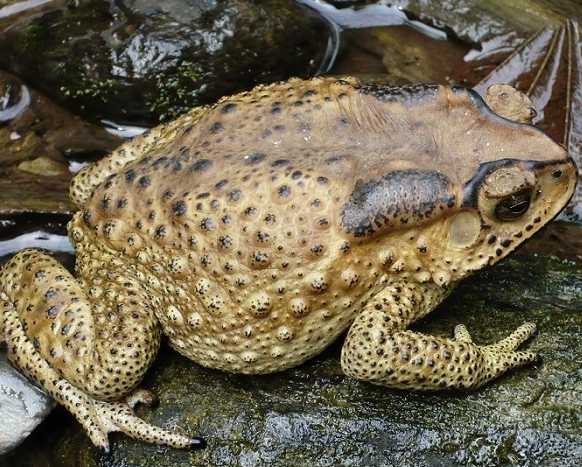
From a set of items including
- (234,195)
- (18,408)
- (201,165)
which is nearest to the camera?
(234,195)

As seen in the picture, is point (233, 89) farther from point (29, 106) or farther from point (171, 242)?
point (171, 242)

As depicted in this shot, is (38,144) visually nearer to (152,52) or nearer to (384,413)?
(152,52)

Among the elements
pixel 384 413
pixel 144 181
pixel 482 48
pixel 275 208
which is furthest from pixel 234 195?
pixel 482 48

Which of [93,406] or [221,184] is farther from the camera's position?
[93,406]

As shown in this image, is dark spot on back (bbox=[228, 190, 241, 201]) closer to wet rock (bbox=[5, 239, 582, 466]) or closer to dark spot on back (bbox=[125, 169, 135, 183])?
dark spot on back (bbox=[125, 169, 135, 183])

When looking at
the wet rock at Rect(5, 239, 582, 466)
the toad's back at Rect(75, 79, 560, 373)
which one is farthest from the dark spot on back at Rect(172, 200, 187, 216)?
the wet rock at Rect(5, 239, 582, 466)
